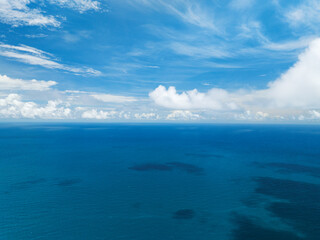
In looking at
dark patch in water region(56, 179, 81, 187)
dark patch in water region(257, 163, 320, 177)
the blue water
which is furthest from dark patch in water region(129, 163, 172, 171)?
dark patch in water region(257, 163, 320, 177)

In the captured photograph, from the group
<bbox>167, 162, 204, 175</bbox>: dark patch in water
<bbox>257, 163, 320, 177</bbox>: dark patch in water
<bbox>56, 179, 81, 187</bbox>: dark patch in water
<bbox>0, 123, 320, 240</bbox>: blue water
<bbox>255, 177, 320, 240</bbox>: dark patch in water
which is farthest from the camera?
<bbox>167, 162, 204, 175</bbox>: dark patch in water

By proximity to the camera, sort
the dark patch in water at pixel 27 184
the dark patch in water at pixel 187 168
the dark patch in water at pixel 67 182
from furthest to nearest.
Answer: the dark patch in water at pixel 187 168 < the dark patch in water at pixel 67 182 < the dark patch in water at pixel 27 184

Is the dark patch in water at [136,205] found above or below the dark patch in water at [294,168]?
below

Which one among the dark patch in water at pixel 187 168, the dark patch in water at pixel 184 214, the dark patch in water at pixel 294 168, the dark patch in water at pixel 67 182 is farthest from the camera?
the dark patch in water at pixel 187 168

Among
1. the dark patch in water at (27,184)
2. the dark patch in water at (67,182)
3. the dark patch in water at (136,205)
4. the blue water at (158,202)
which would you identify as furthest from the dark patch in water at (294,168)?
the dark patch in water at (27,184)

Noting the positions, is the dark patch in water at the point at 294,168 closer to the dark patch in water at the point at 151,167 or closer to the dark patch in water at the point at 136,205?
the dark patch in water at the point at 151,167

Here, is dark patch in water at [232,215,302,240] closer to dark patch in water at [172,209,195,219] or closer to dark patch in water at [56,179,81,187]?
dark patch in water at [172,209,195,219]

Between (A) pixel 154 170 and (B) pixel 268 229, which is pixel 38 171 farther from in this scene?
(B) pixel 268 229
